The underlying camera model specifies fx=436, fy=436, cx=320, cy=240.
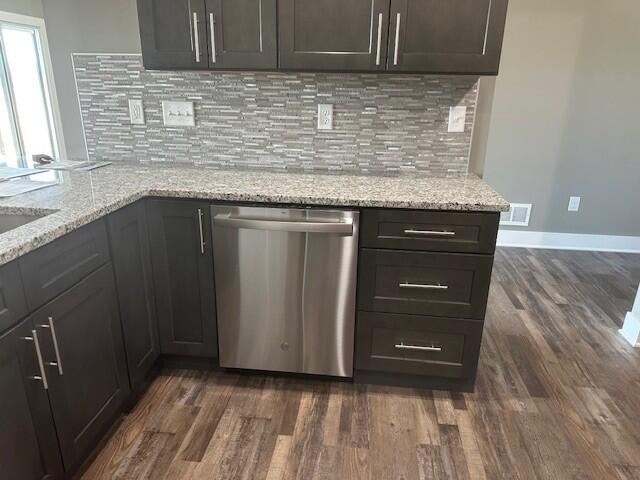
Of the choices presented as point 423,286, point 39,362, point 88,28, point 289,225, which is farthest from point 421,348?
point 88,28

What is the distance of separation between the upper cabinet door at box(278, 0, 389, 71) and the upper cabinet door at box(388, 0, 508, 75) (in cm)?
6

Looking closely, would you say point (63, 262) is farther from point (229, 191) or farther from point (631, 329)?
point (631, 329)

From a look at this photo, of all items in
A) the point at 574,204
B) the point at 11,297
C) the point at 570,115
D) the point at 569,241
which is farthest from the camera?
the point at 569,241

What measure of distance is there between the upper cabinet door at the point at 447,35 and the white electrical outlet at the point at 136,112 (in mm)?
1309

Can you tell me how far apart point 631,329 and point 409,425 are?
1510 mm

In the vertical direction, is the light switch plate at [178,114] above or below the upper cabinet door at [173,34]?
below

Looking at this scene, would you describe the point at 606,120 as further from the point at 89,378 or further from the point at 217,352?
the point at 89,378

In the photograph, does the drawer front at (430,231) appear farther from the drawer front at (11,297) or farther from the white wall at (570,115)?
the white wall at (570,115)

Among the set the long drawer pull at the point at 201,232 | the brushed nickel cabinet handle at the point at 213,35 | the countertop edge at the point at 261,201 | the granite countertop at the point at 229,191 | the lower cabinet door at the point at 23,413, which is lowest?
the lower cabinet door at the point at 23,413

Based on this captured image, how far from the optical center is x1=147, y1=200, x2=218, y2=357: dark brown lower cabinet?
1.85m

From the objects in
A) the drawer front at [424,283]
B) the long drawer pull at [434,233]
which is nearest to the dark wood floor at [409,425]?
the drawer front at [424,283]

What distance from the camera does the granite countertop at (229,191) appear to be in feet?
4.88

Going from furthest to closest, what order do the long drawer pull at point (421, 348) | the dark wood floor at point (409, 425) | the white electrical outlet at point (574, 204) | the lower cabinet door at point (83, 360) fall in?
1. the white electrical outlet at point (574, 204)
2. the long drawer pull at point (421, 348)
3. the dark wood floor at point (409, 425)
4. the lower cabinet door at point (83, 360)

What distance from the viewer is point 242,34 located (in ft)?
6.04
